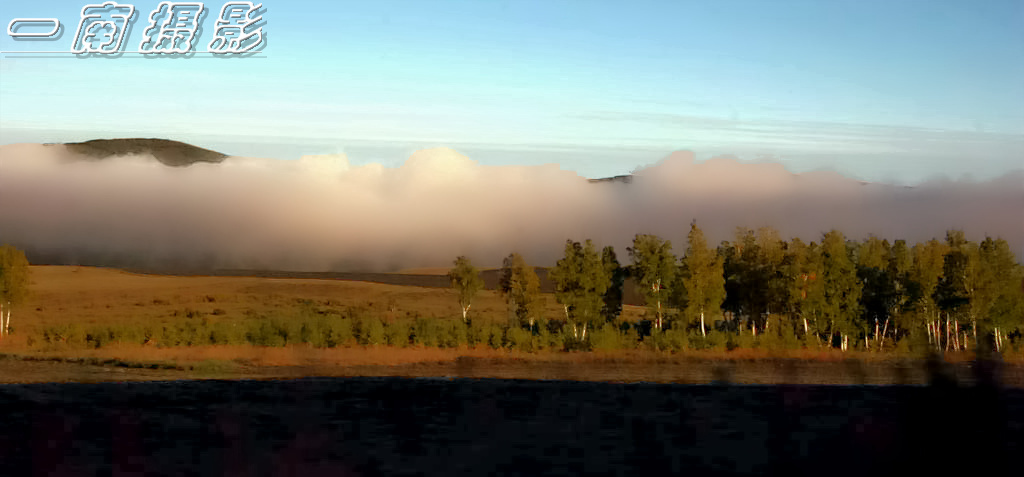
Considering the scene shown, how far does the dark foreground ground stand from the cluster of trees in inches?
2304

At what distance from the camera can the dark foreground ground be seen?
14.6m

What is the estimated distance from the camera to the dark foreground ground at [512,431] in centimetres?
1462

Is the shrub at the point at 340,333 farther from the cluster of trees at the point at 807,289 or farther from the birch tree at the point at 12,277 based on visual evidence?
the birch tree at the point at 12,277

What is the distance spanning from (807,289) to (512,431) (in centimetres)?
7236

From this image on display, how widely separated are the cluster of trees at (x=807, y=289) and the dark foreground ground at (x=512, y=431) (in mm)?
58531

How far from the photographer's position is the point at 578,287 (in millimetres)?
89375

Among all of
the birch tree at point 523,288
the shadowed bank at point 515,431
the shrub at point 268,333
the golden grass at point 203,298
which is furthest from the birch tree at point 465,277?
the shadowed bank at point 515,431

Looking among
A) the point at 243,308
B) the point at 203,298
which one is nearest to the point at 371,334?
the point at 243,308

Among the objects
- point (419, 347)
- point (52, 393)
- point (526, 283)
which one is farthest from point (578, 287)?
point (52, 393)

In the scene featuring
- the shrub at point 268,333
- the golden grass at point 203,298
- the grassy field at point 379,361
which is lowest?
the grassy field at point 379,361

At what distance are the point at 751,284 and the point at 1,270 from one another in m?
69.2

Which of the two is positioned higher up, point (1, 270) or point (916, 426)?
point (1, 270)

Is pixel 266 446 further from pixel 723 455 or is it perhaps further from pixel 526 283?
pixel 526 283

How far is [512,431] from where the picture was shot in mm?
18250
